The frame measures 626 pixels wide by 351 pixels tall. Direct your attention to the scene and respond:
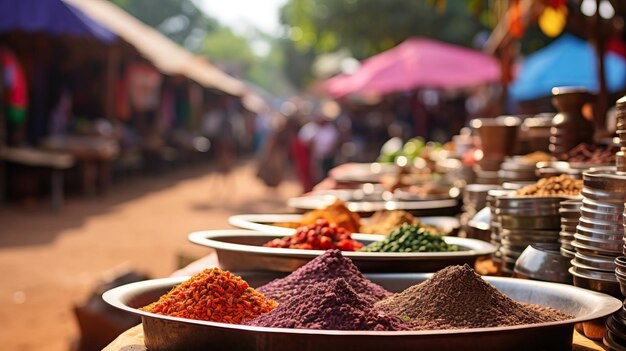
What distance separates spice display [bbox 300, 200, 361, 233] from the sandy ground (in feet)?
8.15

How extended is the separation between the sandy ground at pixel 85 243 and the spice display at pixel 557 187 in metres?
3.47

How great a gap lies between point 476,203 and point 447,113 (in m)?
17.8

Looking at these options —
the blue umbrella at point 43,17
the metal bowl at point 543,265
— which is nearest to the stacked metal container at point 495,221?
the metal bowl at point 543,265

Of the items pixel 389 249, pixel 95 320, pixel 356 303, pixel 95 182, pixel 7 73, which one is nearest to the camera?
pixel 356 303

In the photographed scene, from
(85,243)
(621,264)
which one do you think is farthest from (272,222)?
(85,243)

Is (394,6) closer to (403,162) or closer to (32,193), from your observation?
(32,193)

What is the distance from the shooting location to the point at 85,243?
9.21 meters

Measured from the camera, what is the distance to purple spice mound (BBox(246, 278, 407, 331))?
166 cm

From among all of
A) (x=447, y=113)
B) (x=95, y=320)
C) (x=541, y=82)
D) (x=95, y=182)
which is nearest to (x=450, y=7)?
(x=447, y=113)

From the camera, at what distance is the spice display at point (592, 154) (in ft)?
9.02

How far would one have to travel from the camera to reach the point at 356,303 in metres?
1.74

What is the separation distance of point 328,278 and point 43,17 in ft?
35.4

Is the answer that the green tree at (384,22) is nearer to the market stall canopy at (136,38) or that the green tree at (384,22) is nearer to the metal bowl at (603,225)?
the market stall canopy at (136,38)

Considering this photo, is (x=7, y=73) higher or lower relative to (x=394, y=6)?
lower
